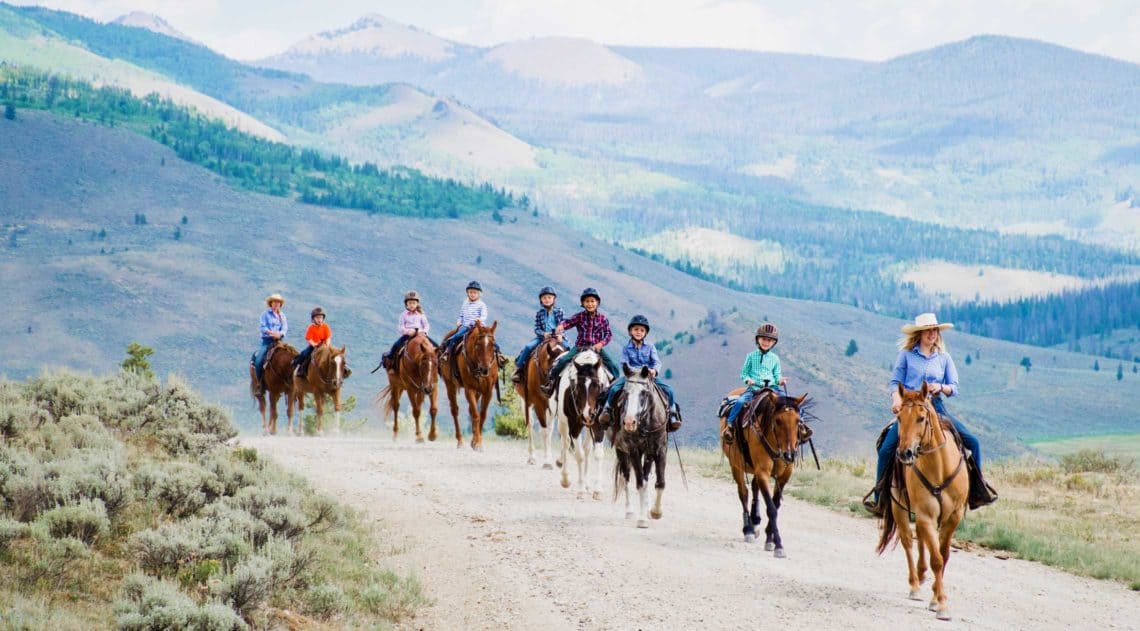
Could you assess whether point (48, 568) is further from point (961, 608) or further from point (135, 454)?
point (961, 608)

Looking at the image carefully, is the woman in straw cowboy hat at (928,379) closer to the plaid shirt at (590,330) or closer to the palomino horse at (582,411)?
the palomino horse at (582,411)

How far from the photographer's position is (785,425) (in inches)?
651

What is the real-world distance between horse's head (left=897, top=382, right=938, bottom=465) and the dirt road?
1.70 metres

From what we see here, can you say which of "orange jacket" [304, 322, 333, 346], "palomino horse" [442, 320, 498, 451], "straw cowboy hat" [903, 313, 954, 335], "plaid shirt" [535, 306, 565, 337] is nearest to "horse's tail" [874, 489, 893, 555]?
"straw cowboy hat" [903, 313, 954, 335]

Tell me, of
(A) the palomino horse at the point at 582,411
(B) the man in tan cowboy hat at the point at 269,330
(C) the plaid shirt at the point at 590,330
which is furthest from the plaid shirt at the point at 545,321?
(B) the man in tan cowboy hat at the point at 269,330

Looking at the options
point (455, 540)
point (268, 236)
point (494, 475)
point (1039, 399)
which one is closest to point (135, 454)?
point (455, 540)

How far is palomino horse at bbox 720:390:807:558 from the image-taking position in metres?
16.6

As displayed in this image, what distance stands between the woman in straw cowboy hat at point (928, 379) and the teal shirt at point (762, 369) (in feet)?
10.1

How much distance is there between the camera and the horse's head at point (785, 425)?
16516mm

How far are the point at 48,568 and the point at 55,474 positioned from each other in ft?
7.04

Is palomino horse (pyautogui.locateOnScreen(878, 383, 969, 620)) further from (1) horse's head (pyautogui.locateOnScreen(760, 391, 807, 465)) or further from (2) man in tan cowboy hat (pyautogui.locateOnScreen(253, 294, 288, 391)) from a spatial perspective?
(2) man in tan cowboy hat (pyautogui.locateOnScreen(253, 294, 288, 391))

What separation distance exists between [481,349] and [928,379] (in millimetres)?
12872

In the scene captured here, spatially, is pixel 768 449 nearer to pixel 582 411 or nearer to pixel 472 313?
pixel 582 411

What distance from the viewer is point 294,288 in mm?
168375
